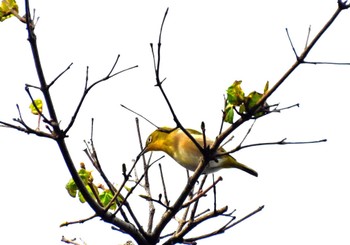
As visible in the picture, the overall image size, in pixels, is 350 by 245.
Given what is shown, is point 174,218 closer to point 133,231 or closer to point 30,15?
point 133,231

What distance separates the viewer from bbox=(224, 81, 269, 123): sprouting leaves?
403cm

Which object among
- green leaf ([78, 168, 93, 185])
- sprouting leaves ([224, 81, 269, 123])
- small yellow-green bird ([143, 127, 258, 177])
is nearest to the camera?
sprouting leaves ([224, 81, 269, 123])

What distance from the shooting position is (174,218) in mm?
5043

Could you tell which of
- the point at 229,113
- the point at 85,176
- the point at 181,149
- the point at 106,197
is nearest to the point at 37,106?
the point at 85,176

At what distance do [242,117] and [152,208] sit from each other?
4.61 feet

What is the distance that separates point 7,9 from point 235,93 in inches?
60.7

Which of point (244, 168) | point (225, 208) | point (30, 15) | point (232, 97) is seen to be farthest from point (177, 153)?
point (30, 15)

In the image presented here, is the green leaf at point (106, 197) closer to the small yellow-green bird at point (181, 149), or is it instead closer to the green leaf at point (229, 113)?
the green leaf at point (229, 113)

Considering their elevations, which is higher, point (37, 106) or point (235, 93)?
point (37, 106)

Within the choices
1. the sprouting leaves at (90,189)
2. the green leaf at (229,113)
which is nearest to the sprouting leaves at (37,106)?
the sprouting leaves at (90,189)

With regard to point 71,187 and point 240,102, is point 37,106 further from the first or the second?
point 240,102

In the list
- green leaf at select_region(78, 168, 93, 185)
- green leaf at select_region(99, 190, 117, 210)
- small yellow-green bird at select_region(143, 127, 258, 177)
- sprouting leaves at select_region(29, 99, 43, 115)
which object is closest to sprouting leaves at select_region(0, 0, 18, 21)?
sprouting leaves at select_region(29, 99, 43, 115)

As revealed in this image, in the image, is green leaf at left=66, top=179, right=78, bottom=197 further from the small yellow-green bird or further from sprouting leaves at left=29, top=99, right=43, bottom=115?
the small yellow-green bird

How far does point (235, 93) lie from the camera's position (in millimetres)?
4070
